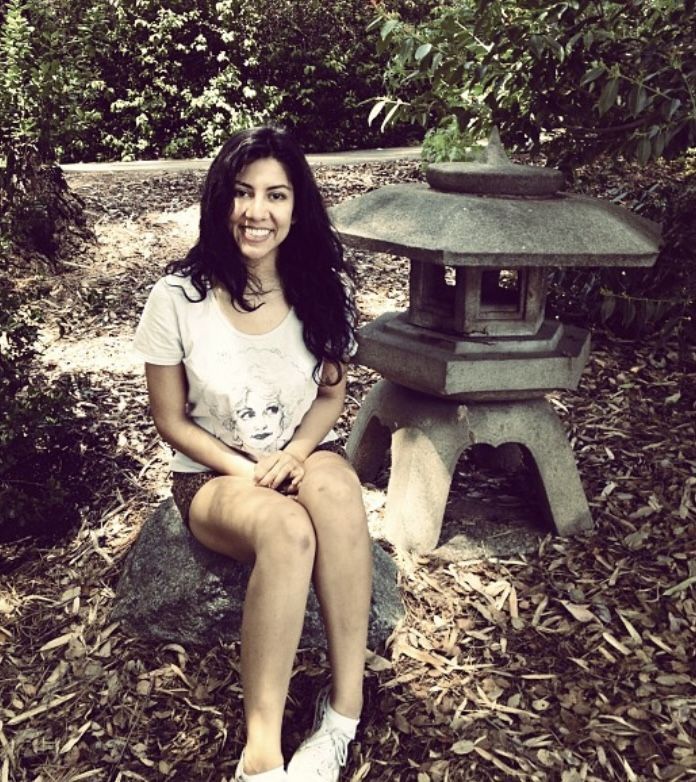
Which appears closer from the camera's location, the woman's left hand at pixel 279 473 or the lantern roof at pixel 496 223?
the woman's left hand at pixel 279 473

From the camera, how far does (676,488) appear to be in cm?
325

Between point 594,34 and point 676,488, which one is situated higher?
point 594,34

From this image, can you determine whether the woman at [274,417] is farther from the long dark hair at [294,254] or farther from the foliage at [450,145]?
the foliage at [450,145]

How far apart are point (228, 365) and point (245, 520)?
17.1 inches

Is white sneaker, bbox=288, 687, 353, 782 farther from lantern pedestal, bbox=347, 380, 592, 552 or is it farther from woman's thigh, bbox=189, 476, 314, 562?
lantern pedestal, bbox=347, 380, 592, 552

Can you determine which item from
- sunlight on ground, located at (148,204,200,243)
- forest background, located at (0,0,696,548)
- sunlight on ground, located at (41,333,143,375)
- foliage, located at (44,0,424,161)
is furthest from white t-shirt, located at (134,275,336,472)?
foliage, located at (44,0,424,161)

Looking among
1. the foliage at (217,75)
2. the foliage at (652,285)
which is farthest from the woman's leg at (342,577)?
the foliage at (217,75)

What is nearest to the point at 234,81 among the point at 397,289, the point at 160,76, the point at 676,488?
the point at 160,76

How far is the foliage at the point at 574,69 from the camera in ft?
9.98

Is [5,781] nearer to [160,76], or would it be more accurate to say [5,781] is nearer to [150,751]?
[150,751]

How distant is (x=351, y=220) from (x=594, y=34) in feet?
3.72

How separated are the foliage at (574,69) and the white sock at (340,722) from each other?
2072 mm

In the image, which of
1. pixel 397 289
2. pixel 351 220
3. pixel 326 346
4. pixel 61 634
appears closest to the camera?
pixel 326 346

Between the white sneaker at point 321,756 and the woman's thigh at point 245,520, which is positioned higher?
the woman's thigh at point 245,520
